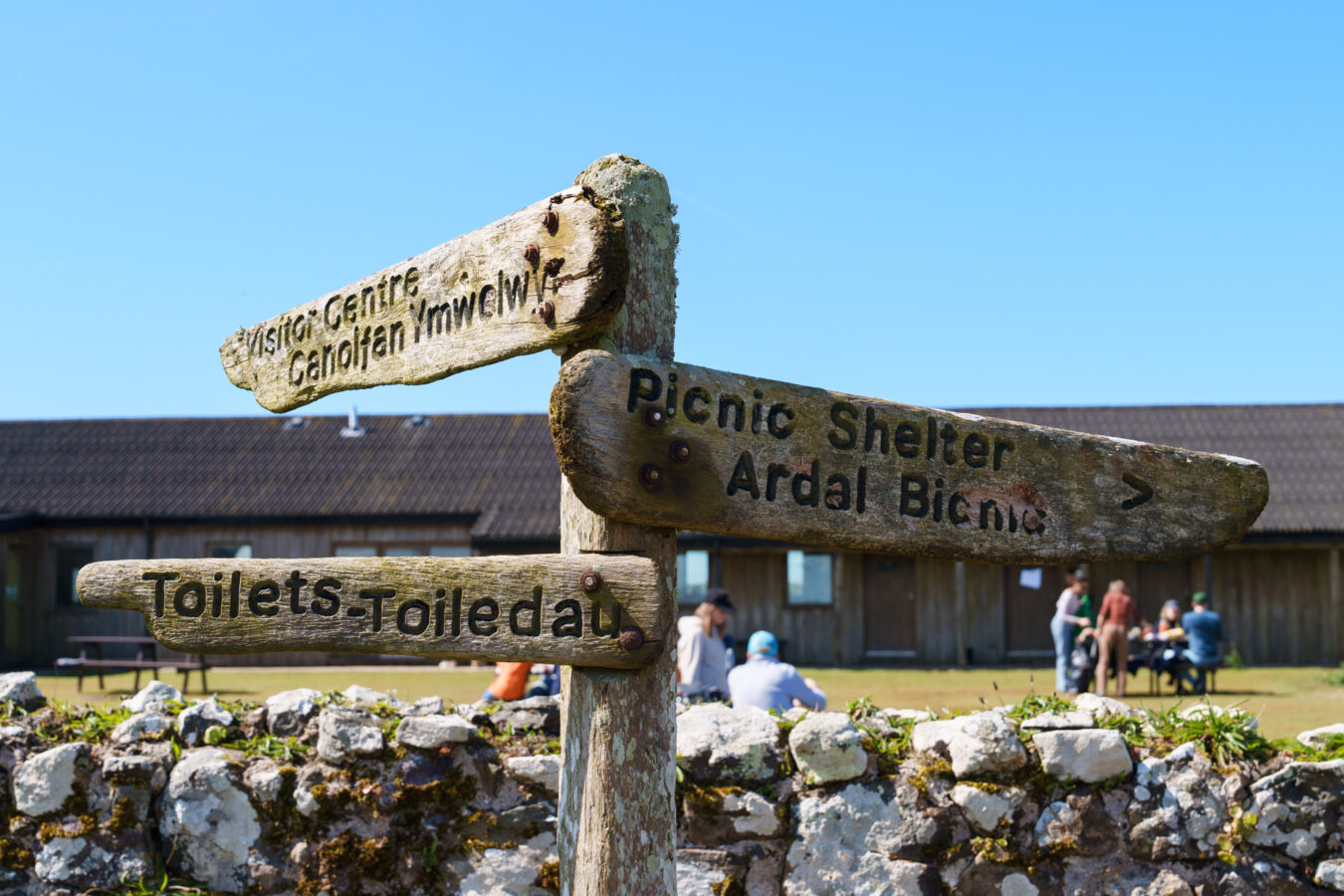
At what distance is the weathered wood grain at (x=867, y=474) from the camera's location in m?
2.48

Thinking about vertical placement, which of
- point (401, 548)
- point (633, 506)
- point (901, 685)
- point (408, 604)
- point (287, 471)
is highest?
point (287, 471)

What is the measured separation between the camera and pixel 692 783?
4.29 metres

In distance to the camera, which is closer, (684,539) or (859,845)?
(859,845)

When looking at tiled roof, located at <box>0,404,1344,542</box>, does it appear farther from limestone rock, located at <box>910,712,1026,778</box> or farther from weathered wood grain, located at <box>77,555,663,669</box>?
weathered wood grain, located at <box>77,555,663,669</box>

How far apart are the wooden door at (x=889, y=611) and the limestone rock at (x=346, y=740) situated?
56.2ft

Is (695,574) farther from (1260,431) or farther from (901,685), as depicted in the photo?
(1260,431)

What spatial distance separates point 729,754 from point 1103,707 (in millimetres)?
1550

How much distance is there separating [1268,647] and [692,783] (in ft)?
62.9

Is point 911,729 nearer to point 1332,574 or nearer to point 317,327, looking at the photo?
point 317,327

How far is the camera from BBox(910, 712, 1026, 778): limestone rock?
168 inches

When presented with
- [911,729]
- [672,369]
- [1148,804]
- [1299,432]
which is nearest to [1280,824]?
[1148,804]

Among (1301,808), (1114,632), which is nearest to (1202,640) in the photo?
(1114,632)

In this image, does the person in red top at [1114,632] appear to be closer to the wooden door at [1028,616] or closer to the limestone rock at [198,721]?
the wooden door at [1028,616]

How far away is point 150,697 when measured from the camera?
5203mm
